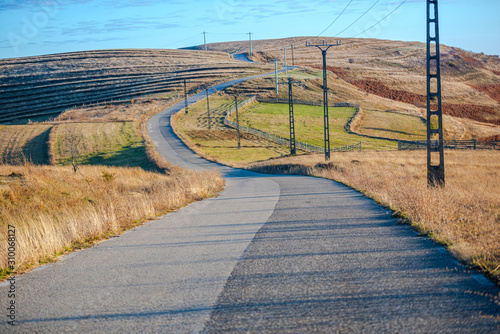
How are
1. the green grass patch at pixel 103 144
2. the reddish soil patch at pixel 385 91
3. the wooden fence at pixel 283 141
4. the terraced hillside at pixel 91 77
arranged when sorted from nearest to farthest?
the green grass patch at pixel 103 144 < the wooden fence at pixel 283 141 < the terraced hillside at pixel 91 77 < the reddish soil patch at pixel 385 91

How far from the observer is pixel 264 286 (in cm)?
483

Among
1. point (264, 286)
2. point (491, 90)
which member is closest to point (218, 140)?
point (264, 286)

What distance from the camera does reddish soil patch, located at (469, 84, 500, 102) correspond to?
95.5m

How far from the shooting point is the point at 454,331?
346 cm

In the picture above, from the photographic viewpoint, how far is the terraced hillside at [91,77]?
91.3 m

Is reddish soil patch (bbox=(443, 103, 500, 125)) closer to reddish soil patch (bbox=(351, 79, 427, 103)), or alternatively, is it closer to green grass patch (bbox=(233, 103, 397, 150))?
reddish soil patch (bbox=(351, 79, 427, 103))

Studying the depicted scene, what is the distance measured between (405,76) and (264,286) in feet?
396

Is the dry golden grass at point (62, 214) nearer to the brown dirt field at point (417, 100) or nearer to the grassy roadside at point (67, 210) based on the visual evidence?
the grassy roadside at point (67, 210)

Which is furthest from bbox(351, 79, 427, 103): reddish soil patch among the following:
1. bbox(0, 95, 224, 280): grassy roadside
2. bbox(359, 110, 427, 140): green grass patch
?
bbox(0, 95, 224, 280): grassy roadside

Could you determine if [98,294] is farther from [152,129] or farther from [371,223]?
[152,129]

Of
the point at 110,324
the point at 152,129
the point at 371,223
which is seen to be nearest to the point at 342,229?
the point at 371,223

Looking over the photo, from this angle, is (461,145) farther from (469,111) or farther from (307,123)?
(469,111)

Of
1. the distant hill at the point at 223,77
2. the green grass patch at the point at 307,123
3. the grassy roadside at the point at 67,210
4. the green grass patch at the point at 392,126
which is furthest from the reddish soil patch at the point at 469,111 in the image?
the grassy roadside at the point at 67,210

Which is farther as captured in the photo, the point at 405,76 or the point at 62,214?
the point at 405,76
